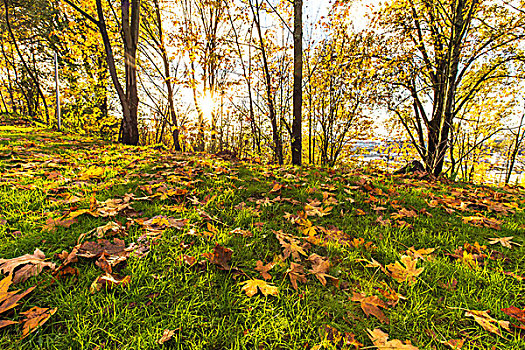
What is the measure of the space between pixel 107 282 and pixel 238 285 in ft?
2.46

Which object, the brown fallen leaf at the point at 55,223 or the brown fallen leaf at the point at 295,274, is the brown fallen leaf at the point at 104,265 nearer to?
the brown fallen leaf at the point at 55,223

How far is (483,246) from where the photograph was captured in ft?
6.48

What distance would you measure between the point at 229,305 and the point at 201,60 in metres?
8.45

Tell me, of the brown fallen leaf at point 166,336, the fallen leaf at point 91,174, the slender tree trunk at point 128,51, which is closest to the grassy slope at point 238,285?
the brown fallen leaf at point 166,336

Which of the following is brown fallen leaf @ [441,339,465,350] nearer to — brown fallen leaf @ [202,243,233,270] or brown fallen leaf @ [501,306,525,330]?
brown fallen leaf @ [501,306,525,330]

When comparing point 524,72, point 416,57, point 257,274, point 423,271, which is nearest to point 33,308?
point 257,274

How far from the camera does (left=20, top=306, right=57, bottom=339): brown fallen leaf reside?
97cm

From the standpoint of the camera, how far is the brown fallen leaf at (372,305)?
1230 mm

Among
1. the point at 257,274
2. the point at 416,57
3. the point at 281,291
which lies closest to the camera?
the point at 281,291

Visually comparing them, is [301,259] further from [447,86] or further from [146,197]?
[447,86]

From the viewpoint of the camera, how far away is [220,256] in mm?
1566

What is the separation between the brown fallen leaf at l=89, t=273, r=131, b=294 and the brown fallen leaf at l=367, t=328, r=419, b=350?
1.37 metres

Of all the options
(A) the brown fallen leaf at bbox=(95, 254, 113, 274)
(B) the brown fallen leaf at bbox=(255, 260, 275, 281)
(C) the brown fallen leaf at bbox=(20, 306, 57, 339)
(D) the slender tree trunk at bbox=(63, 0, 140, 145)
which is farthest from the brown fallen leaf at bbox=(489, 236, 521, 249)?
(D) the slender tree trunk at bbox=(63, 0, 140, 145)

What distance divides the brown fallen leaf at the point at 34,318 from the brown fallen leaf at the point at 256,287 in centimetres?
95
